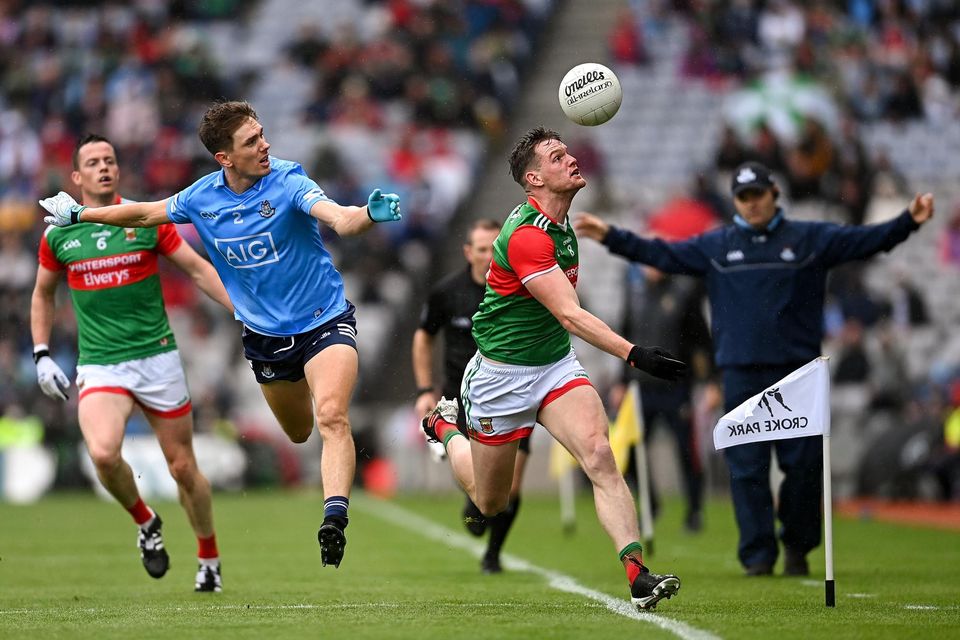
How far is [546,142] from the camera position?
8.23m

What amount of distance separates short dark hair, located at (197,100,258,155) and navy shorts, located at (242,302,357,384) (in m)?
1.05

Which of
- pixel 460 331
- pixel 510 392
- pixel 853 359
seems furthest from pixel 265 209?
pixel 853 359

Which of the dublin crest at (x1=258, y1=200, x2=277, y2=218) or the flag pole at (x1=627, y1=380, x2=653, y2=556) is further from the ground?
the dublin crest at (x1=258, y1=200, x2=277, y2=218)

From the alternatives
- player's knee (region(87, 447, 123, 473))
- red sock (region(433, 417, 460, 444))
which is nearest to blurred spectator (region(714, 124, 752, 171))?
red sock (region(433, 417, 460, 444))

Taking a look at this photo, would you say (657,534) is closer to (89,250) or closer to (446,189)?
(89,250)

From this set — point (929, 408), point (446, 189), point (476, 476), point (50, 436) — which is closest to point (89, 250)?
point (476, 476)

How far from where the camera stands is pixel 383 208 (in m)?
7.58

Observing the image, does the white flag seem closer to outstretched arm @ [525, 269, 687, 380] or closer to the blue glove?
outstretched arm @ [525, 269, 687, 380]

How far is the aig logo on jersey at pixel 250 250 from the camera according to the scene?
8664 millimetres

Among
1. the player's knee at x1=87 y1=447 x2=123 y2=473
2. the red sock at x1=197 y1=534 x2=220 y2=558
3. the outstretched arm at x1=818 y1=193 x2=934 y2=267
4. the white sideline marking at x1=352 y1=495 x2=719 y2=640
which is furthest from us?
the red sock at x1=197 y1=534 x2=220 y2=558

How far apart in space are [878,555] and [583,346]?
10438 millimetres

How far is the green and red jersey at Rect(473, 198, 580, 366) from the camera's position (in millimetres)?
8000

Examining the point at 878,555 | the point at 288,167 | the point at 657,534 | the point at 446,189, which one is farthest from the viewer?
the point at 446,189

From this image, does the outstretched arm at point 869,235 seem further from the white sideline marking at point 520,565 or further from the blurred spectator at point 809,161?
the blurred spectator at point 809,161
